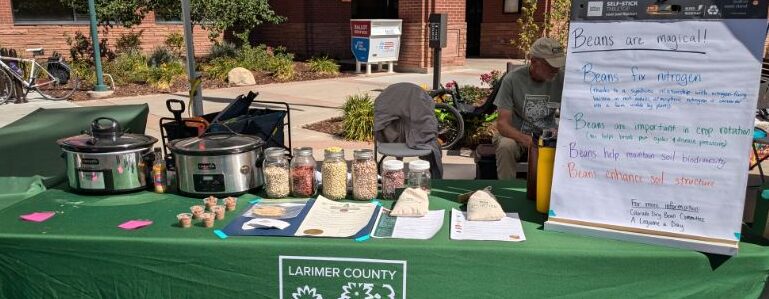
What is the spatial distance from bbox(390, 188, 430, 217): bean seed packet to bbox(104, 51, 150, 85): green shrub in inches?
463

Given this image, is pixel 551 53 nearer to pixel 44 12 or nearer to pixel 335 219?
pixel 335 219

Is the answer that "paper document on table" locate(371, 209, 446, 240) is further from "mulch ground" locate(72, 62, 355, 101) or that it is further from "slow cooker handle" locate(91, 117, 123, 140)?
"mulch ground" locate(72, 62, 355, 101)

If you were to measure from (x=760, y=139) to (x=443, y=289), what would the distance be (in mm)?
3741

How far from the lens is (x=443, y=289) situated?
2305mm

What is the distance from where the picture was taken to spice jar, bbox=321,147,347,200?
2836 millimetres

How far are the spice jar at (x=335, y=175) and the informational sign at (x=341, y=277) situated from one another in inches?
22.7

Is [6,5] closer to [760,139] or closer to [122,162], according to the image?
[122,162]

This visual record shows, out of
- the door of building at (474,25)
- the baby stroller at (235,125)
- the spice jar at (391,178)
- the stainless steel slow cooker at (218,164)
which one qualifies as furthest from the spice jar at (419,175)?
the door of building at (474,25)

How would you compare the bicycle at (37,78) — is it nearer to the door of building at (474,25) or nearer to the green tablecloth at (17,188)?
the green tablecloth at (17,188)

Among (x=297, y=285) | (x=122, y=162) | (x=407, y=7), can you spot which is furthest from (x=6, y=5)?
(x=297, y=285)

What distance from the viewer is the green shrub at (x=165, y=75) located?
40.9 ft

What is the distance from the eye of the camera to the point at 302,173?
9.41 feet

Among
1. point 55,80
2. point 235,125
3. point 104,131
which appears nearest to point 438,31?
point 235,125

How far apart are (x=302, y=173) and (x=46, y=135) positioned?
189cm
